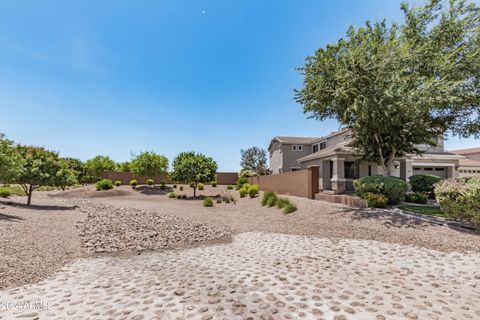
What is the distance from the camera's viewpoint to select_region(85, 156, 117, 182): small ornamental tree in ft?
116

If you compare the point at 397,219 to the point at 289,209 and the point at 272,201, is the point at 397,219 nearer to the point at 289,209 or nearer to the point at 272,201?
the point at 289,209

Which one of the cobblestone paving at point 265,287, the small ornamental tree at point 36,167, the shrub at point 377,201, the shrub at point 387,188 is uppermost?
the small ornamental tree at point 36,167

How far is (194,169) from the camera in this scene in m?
22.8

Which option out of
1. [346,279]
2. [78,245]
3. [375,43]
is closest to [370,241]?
[346,279]

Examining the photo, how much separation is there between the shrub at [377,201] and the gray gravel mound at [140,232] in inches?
290

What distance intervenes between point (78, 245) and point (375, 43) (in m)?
15.8

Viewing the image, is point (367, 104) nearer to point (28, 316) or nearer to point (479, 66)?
point (479, 66)

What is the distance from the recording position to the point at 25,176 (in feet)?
42.0

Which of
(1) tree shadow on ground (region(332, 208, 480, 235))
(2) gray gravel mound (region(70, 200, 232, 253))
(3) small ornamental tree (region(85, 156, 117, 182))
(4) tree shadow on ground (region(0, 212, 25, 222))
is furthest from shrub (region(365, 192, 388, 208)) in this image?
(3) small ornamental tree (region(85, 156, 117, 182))

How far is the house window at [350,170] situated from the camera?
1980 cm

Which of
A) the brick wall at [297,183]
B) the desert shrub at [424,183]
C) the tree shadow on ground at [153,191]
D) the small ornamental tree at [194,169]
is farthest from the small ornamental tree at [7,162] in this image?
the desert shrub at [424,183]

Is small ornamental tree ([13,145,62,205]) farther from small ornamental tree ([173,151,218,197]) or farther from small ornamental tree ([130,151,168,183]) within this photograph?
small ornamental tree ([130,151,168,183])

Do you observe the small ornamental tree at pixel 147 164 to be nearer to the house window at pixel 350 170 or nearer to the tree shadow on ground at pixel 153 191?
the tree shadow on ground at pixel 153 191

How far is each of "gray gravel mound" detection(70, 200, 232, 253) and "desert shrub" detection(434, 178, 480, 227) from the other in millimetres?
8218
